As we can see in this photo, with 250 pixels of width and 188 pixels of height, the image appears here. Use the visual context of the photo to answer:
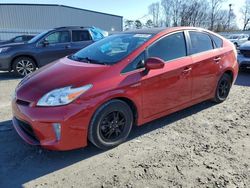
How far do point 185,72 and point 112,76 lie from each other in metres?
1.41

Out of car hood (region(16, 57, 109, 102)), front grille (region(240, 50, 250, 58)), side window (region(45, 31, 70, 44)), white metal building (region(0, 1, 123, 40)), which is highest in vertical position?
white metal building (region(0, 1, 123, 40))

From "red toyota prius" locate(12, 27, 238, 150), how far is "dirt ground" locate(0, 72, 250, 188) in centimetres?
26

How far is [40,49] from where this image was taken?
8.69 metres

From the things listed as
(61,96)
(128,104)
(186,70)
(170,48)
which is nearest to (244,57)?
(186,70)

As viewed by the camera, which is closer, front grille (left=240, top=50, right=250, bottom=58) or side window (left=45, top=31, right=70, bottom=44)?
front grille (left=240, top=50, right=250, bottom=58)

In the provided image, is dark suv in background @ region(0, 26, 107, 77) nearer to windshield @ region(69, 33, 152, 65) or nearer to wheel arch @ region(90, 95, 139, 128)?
windshield @ region(69, 33, 152, 65)

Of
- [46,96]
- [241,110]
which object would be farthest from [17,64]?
[241,110]

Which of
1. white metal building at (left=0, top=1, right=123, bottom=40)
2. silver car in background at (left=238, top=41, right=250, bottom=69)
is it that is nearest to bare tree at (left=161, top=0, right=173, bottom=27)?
white metal building at (left=0, top=1, right=123, bottom=40)

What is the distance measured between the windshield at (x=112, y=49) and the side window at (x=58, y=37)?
A: 186 inches

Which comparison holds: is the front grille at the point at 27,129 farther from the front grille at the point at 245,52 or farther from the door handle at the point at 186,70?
the front grille at the point at 245,52

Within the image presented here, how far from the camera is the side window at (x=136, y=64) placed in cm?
363

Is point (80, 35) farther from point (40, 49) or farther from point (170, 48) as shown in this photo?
point (170, 48)

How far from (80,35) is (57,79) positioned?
633 cm

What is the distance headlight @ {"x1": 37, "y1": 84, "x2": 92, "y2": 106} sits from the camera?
3.15 m
